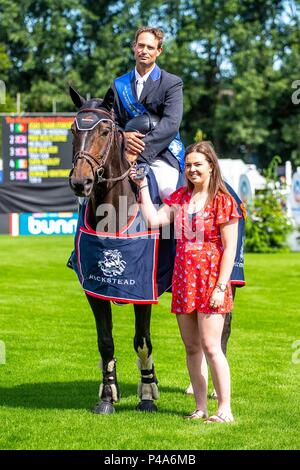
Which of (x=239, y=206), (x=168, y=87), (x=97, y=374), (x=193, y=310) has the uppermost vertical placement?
(x=168, y=87)

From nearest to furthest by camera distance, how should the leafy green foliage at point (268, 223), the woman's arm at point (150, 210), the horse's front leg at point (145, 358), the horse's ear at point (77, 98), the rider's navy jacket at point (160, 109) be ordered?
the woman's arm at point (150, 210)
the horse's ear at point (77, 98)
the rider's navy jacket at point (160, 109)
the horse's front leg at point (145, 358)
the leafy green foliage at point (268, 223)

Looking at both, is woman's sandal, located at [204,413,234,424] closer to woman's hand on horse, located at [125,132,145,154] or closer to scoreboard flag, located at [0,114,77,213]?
woman's hand on horse, located at [125,132,145,154]

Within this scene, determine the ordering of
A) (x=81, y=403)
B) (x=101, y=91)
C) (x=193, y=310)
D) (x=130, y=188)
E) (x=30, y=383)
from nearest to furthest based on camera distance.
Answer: (x=193, y=310)
(x=130, y=188)
(x=81, y=403)
(x=30, y=383)
(x=101, y=91)

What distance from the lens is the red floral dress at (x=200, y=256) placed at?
5.73 m

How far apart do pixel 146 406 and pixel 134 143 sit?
76.6 inches

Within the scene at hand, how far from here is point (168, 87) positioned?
20.9 feet

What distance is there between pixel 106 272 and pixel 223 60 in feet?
150

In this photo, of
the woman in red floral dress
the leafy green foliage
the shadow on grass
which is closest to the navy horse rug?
the woman in red floral dress

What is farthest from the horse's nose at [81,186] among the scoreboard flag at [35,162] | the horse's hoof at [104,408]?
the scoreboard flag at [35,162]

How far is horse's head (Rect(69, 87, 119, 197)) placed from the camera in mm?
5543

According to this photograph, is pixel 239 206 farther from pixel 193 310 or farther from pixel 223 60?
pixel 223 60

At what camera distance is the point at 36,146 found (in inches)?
949

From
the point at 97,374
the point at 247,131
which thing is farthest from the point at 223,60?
the point at 97,374

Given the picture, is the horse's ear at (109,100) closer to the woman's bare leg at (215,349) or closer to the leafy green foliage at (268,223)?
the woman's bare leg at (215,349)
